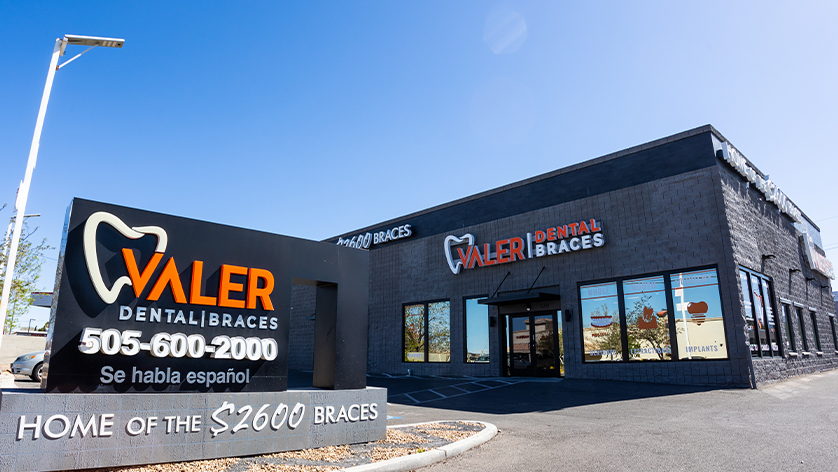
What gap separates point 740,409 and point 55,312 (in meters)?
12.5

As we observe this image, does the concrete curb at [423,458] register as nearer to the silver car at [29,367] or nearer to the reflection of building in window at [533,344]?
the reflection of building in window at [533,344]

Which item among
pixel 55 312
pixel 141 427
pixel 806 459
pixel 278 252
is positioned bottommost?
pixel 806 459

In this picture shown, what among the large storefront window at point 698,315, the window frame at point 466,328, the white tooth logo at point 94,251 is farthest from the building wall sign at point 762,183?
the white tooth logo at point 94,251

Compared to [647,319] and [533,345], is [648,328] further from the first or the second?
[533,345]

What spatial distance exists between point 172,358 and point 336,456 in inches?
101

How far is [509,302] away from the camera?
19750 mm

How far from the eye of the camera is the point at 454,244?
74.1 ft

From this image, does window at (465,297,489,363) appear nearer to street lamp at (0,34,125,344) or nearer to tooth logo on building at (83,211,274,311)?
tooth logo on building at (83,211,274,311)

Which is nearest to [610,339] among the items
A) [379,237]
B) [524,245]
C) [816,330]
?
[524,245]

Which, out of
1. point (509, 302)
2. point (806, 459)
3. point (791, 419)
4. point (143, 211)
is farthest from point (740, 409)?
point (143, 211)

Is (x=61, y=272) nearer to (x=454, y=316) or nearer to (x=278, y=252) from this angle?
(x=278, y=252)

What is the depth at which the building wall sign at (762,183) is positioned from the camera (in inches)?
656

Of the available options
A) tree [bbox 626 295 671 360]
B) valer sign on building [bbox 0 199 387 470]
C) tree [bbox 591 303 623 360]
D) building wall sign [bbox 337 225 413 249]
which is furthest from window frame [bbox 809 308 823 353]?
valer sign on building [bbox 0 199 387 470]

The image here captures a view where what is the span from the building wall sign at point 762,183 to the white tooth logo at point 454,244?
9952mm
